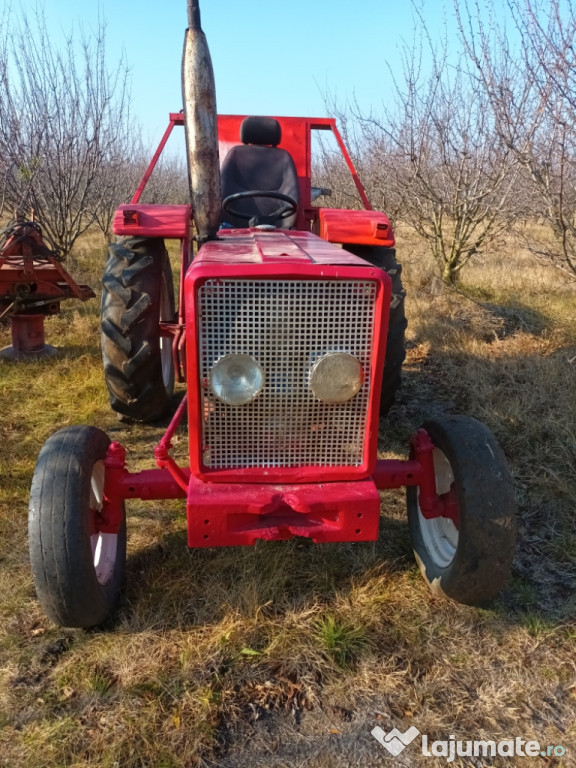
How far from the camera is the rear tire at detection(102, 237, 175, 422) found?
284 cm

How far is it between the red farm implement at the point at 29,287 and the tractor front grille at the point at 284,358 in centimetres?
293

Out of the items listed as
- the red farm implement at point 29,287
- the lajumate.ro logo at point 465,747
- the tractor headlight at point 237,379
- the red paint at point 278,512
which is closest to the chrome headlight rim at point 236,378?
the tractor headlight at point 237,379

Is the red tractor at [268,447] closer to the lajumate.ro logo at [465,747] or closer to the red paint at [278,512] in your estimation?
the red paint at [278,512]

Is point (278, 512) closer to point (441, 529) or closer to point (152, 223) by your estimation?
point (441, 529)

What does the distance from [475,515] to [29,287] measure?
3.62 meters

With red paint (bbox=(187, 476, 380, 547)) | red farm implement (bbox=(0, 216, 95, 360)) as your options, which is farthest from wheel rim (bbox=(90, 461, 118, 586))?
red farm implement (bbox=(0, 216, 95, 360))

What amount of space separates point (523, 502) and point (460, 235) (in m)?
4.49

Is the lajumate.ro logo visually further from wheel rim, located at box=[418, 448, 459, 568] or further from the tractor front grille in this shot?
the tractor front grille

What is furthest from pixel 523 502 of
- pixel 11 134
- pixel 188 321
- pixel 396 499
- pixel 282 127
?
pixel 11 134

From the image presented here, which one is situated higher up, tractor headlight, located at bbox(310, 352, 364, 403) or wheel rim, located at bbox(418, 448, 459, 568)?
tractor headlight, located at bbox(310, 352, 364, 403)

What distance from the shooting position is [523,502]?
2852 millimetres

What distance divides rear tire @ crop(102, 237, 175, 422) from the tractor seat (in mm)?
950

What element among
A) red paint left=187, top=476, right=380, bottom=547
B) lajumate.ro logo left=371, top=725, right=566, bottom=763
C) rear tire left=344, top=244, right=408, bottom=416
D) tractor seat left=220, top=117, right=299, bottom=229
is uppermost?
tractor seat left=220, top=117, right=299, bottom=229

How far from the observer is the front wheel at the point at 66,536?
1807mm
